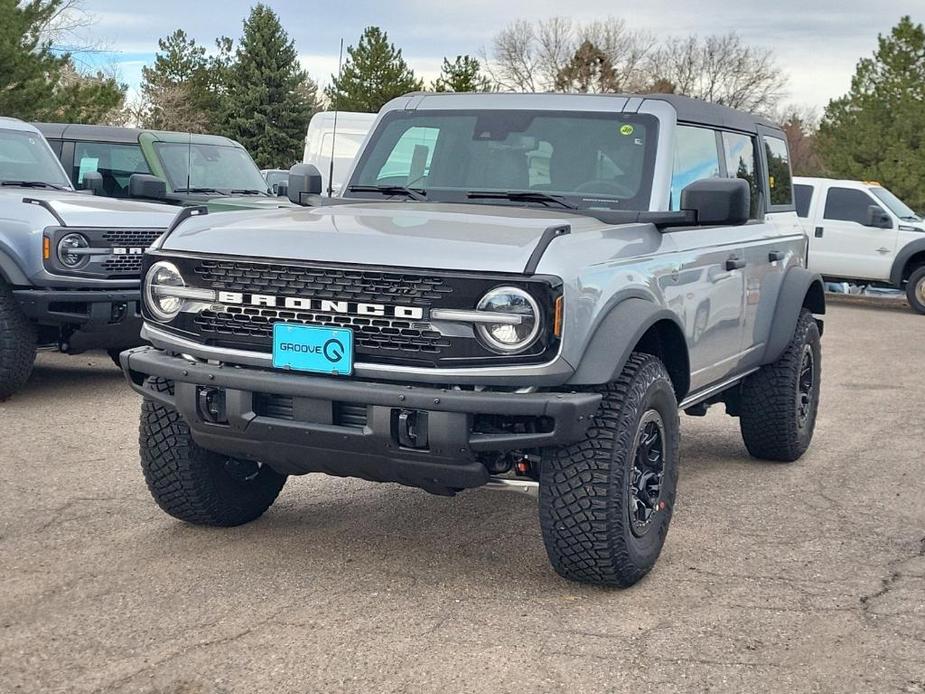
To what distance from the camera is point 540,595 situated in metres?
4.74

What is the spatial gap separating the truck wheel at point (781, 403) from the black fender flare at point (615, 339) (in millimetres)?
2402

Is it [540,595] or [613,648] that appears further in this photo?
[540,595]

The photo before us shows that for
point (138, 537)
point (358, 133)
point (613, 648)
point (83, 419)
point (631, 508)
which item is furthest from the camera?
point (358, 133)

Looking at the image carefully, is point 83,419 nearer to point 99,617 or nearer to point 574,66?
point 99,617

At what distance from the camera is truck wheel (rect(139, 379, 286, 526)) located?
517cm

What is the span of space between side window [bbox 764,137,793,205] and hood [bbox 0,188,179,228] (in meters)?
4.17

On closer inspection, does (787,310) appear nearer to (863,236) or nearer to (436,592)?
(436,592)

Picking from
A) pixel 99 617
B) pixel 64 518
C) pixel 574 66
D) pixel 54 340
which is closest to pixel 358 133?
pixel 54 340

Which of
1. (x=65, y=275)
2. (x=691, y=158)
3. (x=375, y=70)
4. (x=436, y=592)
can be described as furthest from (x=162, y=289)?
(x=375, y=70)

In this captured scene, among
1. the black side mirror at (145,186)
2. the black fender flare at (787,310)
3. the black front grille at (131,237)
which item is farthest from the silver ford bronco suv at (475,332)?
the black side mirror at (145,186)

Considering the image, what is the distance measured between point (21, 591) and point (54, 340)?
4.56 meters

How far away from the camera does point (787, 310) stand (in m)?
6.97

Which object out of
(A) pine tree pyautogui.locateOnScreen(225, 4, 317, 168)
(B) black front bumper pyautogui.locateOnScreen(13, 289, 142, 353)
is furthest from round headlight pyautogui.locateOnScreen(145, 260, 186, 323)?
(A) pine tree pyautogui.locateOnScreen(225, 4, 317, 168)

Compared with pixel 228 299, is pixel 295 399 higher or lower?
lower
